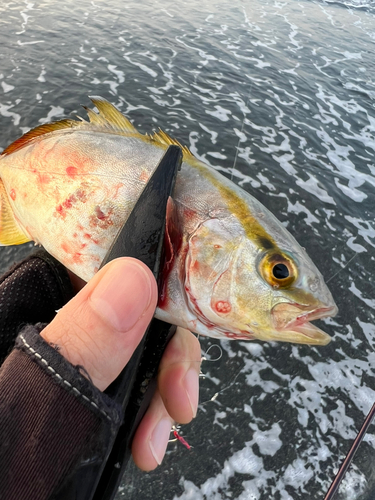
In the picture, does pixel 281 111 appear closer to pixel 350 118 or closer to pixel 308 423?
pixel 350 118

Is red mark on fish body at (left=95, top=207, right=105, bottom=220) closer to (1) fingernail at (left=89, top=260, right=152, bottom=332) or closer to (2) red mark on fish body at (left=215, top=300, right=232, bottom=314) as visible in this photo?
(1) fingernail at (left=89, top=260, right=152, bottom=332)

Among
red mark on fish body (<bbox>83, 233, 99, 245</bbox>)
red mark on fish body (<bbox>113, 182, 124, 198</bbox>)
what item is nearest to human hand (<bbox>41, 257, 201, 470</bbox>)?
red mark on fish body (<bbox>83, 233, 99, 245</bbox>)

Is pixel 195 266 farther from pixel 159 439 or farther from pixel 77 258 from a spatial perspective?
pixel 159 439

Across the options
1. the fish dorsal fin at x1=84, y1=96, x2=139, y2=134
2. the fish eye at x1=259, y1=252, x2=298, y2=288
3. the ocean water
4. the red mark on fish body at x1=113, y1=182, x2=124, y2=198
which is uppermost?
the fish dorsal fin at x1=84, y1=96, x2=139, y2=134

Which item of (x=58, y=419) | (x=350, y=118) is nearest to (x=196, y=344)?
(x=58, y=419)

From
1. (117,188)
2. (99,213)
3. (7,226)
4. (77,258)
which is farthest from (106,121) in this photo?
(7,226)

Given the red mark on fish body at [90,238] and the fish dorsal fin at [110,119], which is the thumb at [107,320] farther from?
the fish dorsal fin at [110,119]
